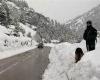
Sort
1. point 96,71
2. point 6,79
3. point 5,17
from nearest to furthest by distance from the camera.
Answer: point 96,71 < point 6,79 < point 5,17

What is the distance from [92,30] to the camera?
1297 centimetres

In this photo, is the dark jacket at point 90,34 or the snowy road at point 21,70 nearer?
the snowy road at point 21,70

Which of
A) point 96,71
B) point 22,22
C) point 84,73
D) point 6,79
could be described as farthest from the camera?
point 22,22

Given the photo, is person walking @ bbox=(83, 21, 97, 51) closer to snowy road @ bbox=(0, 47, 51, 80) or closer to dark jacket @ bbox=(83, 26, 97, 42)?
dark jacket @ bbox=(83, 26, 97, 42)

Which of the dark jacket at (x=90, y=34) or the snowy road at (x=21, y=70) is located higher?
the dark jacket at (x=90, y=34)

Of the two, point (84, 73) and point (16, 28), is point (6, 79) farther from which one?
point (16, 28)

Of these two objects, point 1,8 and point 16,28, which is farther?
point 16,28

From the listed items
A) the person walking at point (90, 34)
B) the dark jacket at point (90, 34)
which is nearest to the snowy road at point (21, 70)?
the person walking at point (90, 34)

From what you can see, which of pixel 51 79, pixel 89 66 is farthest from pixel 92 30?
pixel 89 66

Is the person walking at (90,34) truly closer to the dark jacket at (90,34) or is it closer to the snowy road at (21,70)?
the dark jacket at (90,34)

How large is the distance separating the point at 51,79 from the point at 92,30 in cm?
346

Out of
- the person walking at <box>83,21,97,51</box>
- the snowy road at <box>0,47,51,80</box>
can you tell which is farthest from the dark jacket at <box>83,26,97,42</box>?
the snowy road at <box>0,47,51,80</box>

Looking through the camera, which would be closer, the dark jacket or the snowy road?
the snowy road

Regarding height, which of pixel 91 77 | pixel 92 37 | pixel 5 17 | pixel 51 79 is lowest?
pixel 51 79
